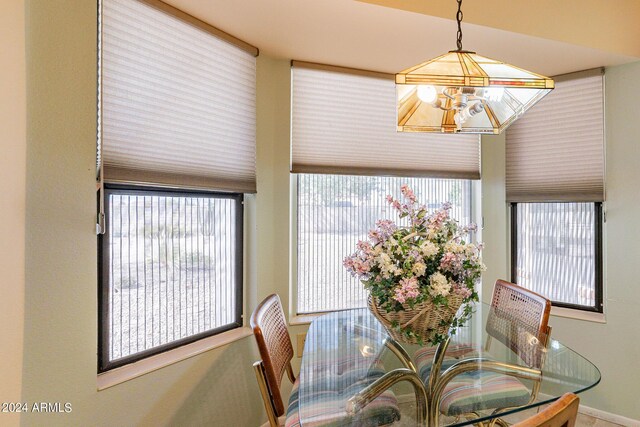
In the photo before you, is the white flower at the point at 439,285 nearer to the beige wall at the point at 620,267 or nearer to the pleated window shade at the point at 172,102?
the pleated window shade at the point at 172,102

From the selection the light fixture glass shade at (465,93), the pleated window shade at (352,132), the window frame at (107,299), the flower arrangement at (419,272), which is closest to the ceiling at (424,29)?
the pleated window shade at (352,132)

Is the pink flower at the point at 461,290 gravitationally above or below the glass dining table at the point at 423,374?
above

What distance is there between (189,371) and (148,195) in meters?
0.86

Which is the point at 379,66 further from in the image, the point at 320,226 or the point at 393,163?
the point at 320,226

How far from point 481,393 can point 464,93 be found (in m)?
1.14

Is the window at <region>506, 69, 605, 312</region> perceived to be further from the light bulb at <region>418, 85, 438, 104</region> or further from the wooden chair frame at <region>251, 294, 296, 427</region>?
the wooden chair frame at <region>251, 294, 296, 427</region>

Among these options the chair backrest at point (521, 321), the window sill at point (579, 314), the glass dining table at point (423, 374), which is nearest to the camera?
the glass dining table at point (423, 374)

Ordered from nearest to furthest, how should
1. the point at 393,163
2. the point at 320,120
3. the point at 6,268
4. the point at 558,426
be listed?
1. the point at 558,426
2. the point at 6,268
3. the point at 320,120
4. the point at 393,163

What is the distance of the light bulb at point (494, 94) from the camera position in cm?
149

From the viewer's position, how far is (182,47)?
1.81 meters

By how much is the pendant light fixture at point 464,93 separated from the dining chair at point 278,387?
1.06m

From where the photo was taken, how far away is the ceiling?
1793 millimetres

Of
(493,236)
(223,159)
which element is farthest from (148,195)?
(493,236)

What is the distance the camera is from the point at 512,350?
1.74 m
